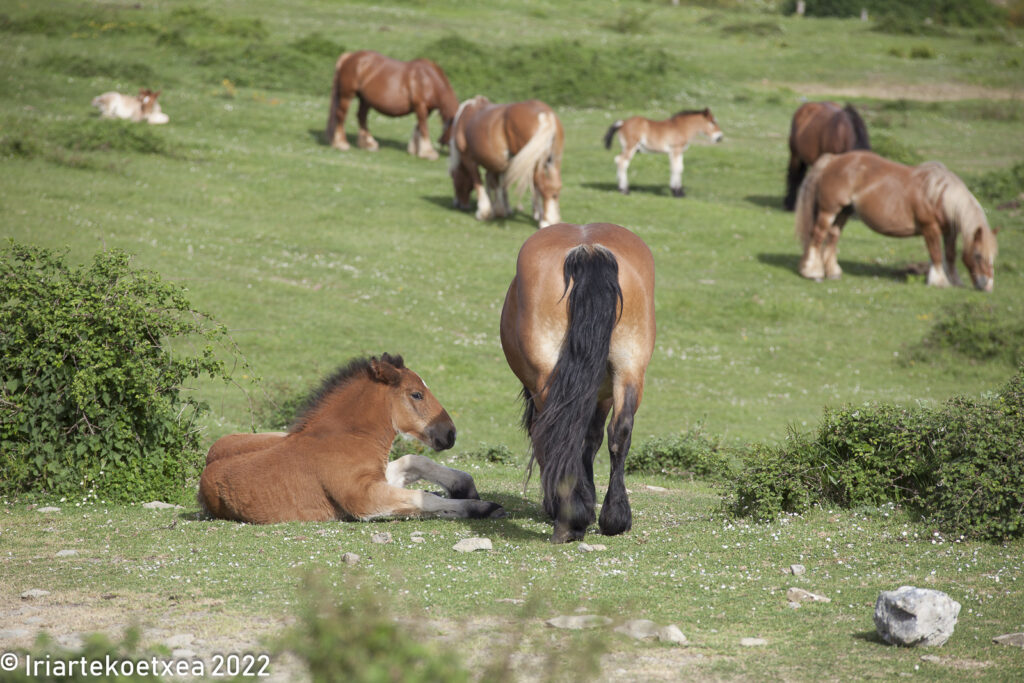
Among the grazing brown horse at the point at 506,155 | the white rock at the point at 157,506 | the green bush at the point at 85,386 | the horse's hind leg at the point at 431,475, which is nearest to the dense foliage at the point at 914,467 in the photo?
the horse's hind leg at the point at 431,475

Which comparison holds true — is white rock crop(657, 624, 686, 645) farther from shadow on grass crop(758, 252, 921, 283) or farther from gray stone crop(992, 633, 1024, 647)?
shadow on grass crop(758, 252, 921, 283)

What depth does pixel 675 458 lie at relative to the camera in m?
11.9

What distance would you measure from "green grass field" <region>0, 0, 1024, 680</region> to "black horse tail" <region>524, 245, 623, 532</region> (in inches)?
15.9

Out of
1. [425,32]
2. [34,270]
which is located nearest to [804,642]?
[34,270]

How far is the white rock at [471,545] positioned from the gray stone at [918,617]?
2736 mm

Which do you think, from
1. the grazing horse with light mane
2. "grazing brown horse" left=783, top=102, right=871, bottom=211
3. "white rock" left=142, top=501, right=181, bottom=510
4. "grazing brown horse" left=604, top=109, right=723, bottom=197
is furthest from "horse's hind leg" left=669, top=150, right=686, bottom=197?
"white rock" left=142, top=501, right=181, bottom=510

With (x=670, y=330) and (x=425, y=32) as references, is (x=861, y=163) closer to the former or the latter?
(x=670, y=330)

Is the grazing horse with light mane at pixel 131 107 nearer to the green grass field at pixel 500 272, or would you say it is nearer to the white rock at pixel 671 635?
the green grass field at pixel 500 272

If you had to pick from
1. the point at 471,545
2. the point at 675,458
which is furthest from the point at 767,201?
the point at 471,545

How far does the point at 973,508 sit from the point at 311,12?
4790 centimetres

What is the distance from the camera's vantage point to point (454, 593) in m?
6.00

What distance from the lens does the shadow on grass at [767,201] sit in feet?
92.3

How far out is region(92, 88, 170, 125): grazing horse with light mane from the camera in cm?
2797

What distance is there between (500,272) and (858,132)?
1131 centimetres
